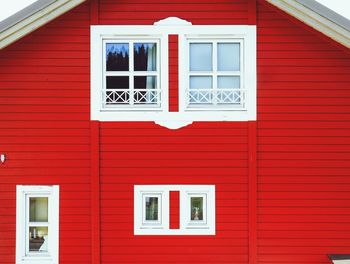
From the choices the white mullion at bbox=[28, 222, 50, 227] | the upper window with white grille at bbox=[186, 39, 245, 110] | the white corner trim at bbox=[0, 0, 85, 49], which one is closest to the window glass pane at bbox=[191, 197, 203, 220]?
the upper window with white grille at bbox=[186, 39, 245, 110]

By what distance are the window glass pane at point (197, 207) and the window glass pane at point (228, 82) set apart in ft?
6.87

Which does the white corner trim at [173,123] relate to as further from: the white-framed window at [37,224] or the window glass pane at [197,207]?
the white-framed window at [37,224]

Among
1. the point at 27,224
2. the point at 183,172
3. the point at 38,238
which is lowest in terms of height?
the point at 38,238

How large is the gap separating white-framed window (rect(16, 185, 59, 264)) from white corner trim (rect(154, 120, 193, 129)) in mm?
2180

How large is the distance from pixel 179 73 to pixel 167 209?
7.99ft

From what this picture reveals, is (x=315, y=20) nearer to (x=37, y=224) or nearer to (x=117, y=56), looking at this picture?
(x=117, y=56)

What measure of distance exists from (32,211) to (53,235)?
0.60 metres

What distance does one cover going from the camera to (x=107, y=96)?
22.1ft

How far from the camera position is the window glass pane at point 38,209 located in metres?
6.80

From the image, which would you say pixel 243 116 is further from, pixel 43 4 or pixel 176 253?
pixel 43 4

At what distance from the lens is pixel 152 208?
675 cm

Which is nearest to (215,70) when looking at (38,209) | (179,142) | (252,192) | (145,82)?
(145,82)

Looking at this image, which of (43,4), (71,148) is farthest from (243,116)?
(43,4)

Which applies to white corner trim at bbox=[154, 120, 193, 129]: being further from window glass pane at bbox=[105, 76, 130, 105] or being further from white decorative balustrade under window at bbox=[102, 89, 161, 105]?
window glass pane at bbox=[105, 76, 130, 105]
